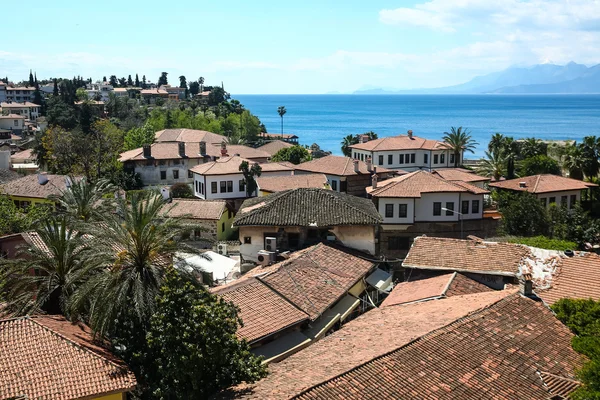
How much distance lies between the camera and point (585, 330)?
20203 millimetres

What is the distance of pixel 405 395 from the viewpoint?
621 inches

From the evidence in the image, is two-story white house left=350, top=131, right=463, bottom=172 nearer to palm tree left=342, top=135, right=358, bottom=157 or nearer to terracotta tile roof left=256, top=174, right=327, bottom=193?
palm tree left=342, top=135, right=358, bottom=157

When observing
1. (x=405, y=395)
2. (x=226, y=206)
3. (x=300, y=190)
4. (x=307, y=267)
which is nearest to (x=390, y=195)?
(x=300, y=190)

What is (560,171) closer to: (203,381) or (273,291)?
(273,291)

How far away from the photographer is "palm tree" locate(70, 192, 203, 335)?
1845 centimetres

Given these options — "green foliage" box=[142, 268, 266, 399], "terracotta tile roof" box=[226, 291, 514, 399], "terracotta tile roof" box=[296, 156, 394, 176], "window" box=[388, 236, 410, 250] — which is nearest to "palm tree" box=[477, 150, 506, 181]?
"terracotta tile roof" box=[296, 156, 394, 176]

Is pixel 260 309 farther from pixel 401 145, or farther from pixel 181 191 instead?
pixel 401 145

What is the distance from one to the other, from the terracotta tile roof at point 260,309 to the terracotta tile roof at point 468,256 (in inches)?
287

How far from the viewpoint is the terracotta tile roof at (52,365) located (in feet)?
52.7

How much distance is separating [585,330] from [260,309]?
10.6 meters

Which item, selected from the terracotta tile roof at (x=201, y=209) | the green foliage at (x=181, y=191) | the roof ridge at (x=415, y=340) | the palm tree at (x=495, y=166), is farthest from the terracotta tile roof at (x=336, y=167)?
the roof ridge at (x=415, y=340)

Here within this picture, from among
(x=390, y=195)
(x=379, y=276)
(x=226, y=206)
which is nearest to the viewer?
(x=379, y=276)

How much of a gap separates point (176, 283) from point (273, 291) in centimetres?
684

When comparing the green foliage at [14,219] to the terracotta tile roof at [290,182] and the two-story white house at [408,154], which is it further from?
the two-story white house at [408,154]
